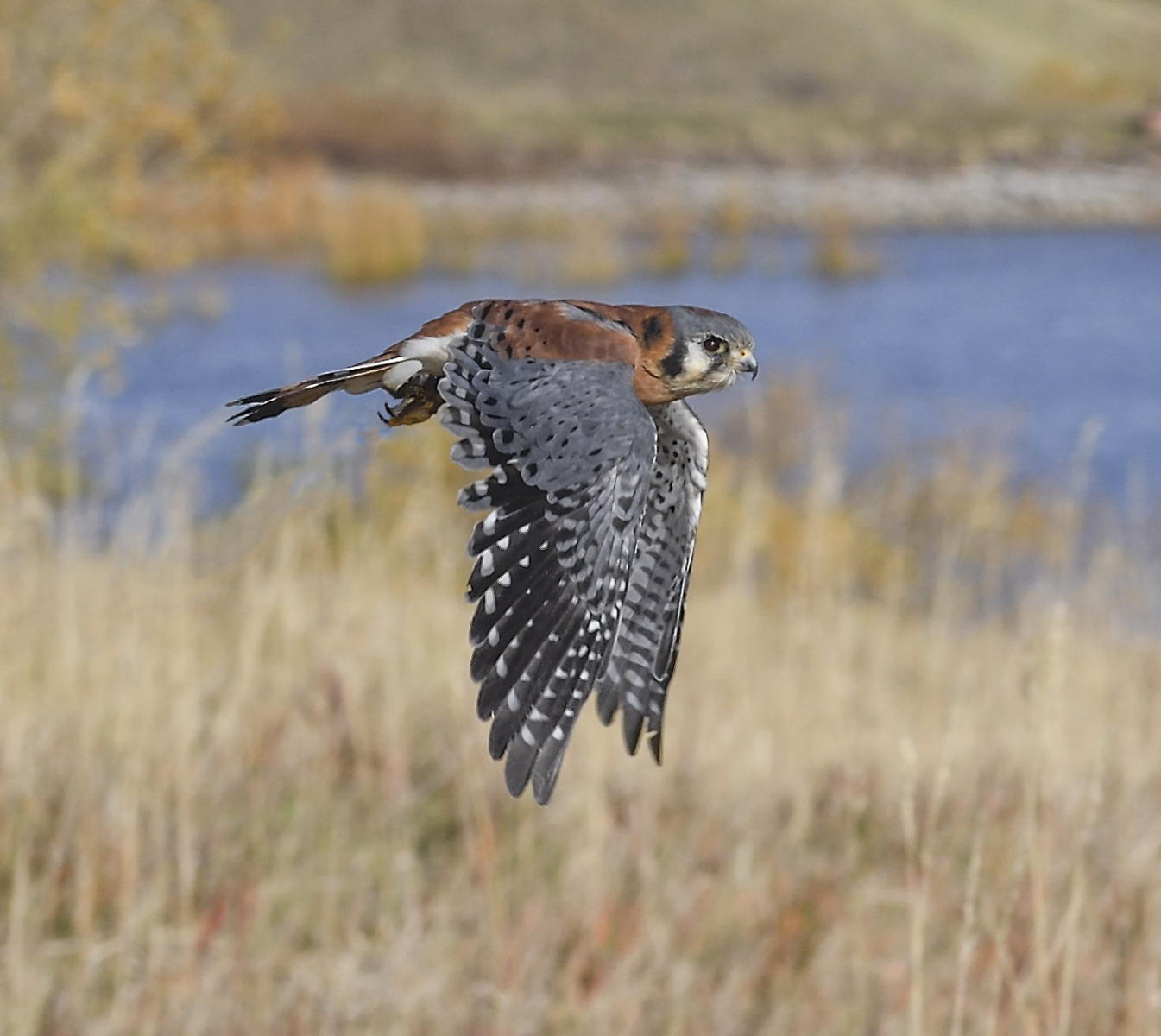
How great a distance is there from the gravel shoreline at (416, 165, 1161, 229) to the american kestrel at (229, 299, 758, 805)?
3120 cm

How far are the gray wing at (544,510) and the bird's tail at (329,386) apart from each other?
0.05m

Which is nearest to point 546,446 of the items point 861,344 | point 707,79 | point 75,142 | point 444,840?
point 444,840

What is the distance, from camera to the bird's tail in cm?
106

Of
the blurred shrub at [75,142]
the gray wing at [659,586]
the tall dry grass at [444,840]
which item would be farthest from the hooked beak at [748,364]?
the blurred shrub at [75,142]

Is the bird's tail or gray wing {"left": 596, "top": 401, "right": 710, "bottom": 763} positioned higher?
the bird's tail

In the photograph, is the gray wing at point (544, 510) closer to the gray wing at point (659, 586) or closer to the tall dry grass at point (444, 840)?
the gray wing at point (659, 586)

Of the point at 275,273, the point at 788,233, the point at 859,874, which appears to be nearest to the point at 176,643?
the point at 859,874

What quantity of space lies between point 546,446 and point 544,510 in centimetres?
6

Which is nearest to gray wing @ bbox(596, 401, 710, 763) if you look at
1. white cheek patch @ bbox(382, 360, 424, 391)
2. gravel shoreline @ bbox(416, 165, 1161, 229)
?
white cheek patch @ bbox(382, 360, 424, 391)

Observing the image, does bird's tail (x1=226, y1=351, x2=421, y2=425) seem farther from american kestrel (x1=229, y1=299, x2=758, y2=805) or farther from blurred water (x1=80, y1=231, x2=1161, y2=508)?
blurred water (x1=80, y1=231, x2=1161, y2=508)

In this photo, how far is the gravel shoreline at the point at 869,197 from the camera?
114ft

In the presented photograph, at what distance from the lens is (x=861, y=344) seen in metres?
16.3

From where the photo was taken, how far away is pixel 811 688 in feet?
19.0

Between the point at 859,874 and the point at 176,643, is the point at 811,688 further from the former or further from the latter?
the point at 176,643
